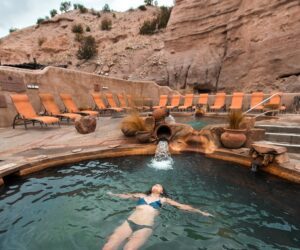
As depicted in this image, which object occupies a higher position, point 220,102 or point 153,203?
point 220,102

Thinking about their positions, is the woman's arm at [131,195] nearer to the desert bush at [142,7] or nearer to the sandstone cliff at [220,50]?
the sandstone cliff at [220,50]

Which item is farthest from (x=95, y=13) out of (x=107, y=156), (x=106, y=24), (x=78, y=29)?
(x=107, y=156)

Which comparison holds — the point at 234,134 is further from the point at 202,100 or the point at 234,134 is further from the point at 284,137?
the point at 202,100

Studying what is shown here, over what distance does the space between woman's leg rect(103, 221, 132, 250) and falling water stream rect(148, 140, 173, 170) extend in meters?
2.17

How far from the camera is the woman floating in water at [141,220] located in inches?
93.6

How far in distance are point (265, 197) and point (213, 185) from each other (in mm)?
790

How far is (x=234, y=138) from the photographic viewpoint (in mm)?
5188

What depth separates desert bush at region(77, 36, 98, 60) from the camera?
30.2 meters

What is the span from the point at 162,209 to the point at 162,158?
220 cm

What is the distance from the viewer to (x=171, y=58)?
2083cm

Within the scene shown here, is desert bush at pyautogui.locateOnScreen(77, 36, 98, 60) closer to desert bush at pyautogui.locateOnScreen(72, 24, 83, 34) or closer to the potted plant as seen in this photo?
desert bush at pyautogui.locateOnScreen(72, 24, 83, 34)

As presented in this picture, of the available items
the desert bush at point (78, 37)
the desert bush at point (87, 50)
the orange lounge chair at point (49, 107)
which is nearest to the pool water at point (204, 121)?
the orange lounge chair at point (49, 107)

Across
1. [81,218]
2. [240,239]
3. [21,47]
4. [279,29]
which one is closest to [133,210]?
[81,218]

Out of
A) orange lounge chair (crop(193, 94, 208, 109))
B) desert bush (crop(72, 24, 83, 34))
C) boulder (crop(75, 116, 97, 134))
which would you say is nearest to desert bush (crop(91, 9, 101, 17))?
desert bush (crop(72, 24, 83, 34))
